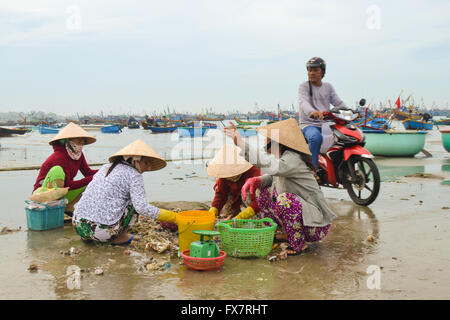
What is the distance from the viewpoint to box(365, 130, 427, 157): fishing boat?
11.3 metres

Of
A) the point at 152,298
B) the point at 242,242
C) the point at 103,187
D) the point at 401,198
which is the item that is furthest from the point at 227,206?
the point at 401,198

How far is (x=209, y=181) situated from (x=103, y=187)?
4423 millimetres

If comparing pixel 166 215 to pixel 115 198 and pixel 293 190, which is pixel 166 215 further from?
pixel 293 190

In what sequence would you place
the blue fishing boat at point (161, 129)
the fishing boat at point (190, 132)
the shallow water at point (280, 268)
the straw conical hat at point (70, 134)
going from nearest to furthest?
the shallow water at point (280, 268) < the straw conical hat at point (70, 134) < the fishing boat at point (190, 132) < the blue fishing boat at point (161, 129)

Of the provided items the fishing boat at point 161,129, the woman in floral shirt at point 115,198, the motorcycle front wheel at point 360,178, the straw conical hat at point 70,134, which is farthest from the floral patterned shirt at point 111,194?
the fishing boat at point 161,129

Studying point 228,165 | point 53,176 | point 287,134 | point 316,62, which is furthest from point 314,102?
point 53,176

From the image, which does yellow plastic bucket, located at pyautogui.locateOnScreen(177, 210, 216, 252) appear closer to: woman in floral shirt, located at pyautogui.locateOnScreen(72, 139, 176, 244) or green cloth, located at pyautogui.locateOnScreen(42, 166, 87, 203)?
woman in floral shirt, located at pyautogui.locateOnScreen(72, 139, 176, 244)

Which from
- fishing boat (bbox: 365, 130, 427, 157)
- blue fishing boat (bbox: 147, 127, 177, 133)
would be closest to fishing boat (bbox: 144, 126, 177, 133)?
blue fishing boat (bbox: 147, 127, 177, 133)

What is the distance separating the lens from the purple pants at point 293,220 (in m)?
3.36

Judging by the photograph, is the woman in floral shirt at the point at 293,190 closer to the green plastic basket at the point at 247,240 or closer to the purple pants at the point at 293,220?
the purple pants at the point at 293,220

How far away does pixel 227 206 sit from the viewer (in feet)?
14.7

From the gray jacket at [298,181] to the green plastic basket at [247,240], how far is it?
324 mm

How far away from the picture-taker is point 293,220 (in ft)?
11.1
